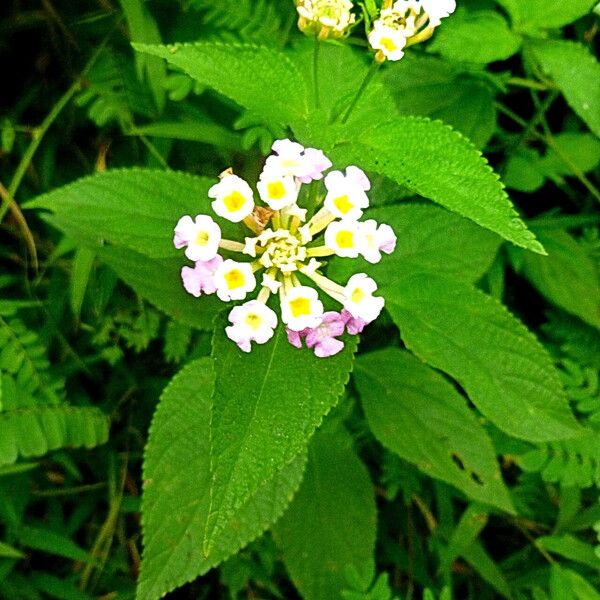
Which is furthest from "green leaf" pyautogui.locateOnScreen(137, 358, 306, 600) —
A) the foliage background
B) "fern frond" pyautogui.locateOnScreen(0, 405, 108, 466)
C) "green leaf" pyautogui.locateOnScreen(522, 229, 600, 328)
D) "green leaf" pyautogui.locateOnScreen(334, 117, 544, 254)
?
"green leaf" pyautogui.locateOnScreen(522, 229, 600, 328)

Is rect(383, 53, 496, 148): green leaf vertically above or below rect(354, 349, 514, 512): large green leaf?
above

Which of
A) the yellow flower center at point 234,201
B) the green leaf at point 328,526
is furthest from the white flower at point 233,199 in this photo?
A: the green leaf at point 328,526

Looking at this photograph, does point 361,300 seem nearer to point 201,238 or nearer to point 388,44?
point 201,238

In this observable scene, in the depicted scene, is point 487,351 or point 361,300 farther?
point 487,351

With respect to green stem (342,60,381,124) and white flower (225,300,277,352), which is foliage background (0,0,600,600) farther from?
white flower (225,300,277,352)

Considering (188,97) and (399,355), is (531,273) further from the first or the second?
(188,97)

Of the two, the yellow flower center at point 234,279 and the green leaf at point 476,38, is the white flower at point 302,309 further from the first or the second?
the green leaf at point 476,38

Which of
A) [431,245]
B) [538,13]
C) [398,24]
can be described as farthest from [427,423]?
[538,13]
